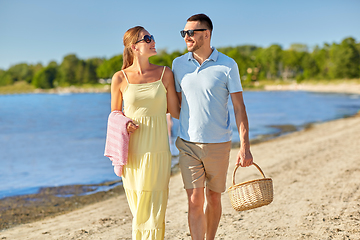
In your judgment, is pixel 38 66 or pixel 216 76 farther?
pixel 38 66

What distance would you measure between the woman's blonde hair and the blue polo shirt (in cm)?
44

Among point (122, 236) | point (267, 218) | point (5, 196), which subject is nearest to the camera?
point (122, 236)

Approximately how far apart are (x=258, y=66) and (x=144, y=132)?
109942 millimetres

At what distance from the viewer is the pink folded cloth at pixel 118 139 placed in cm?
291

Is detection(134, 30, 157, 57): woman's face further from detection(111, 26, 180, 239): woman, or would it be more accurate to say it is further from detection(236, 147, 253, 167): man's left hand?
detection(236, 147, 253, 167): man's left hand

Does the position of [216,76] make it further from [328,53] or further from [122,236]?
[328,53]

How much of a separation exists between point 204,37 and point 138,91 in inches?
30.6

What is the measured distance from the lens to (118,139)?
294 centimetres

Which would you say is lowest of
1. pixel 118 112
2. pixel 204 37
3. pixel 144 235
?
pixel 144 235

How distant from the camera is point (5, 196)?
729 cm

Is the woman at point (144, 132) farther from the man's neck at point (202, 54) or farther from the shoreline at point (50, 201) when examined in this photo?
the shoreline at point (50, 201)

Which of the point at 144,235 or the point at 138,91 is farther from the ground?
the point at 138,91

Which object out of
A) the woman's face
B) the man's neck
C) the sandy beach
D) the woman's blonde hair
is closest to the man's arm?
the man's neck

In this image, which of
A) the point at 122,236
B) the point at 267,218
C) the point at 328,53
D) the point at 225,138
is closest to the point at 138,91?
the point at 225,138
